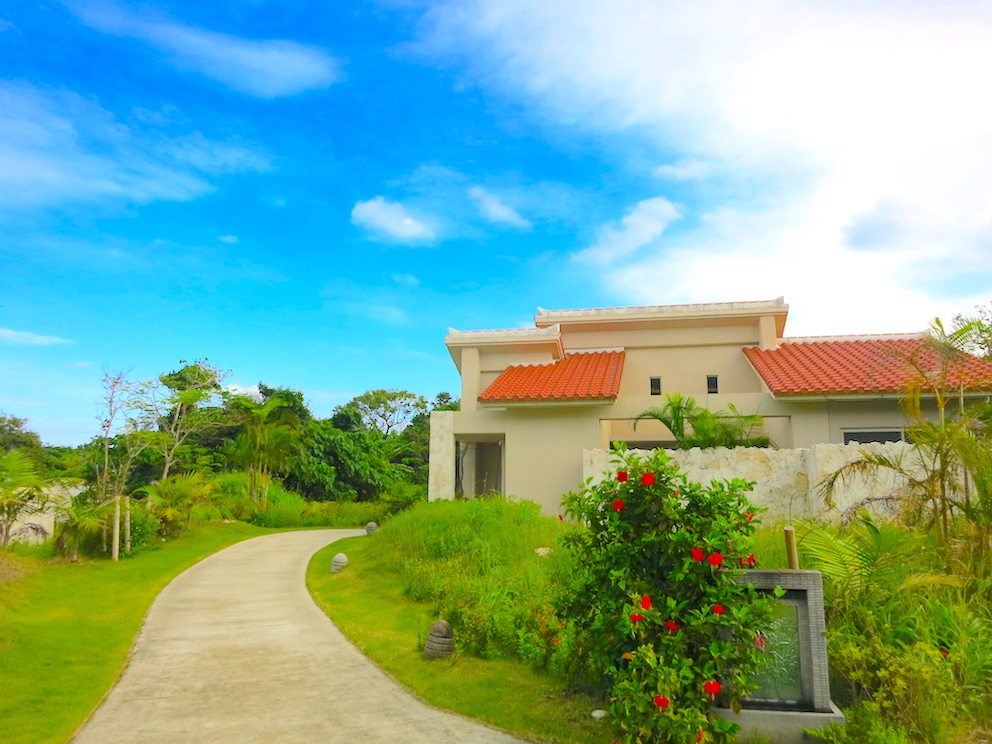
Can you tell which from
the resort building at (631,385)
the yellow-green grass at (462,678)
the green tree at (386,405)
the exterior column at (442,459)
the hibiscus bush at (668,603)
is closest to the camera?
the hibiscus bush at (668,603)

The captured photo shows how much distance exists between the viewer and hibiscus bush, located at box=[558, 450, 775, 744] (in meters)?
4.80

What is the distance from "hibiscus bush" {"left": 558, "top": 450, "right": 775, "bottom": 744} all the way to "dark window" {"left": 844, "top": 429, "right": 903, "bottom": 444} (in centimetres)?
1140

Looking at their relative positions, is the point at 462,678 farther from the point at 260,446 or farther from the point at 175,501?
the point at 260,446

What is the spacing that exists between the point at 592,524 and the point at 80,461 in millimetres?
20472

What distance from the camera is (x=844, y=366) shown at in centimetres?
1617

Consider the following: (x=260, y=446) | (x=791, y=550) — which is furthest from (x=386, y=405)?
(x=791, y=550)

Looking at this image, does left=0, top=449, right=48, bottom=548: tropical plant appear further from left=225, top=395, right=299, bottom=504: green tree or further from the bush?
left=225, top=395, right=299, bottom=504: green tree

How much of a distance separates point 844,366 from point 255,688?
48.6 feet

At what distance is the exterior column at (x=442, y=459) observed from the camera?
17.5 meters

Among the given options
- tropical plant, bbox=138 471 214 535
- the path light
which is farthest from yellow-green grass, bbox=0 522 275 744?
the path light

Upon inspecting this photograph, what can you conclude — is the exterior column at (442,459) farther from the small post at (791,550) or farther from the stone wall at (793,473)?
the small post at (791,550)

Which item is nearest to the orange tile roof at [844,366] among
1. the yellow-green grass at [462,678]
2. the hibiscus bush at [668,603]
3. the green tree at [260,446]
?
the yellow-green grass at [462,678]

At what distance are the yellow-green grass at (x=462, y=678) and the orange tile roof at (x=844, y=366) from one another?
9.87 m

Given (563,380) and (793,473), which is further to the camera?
(563,380)
